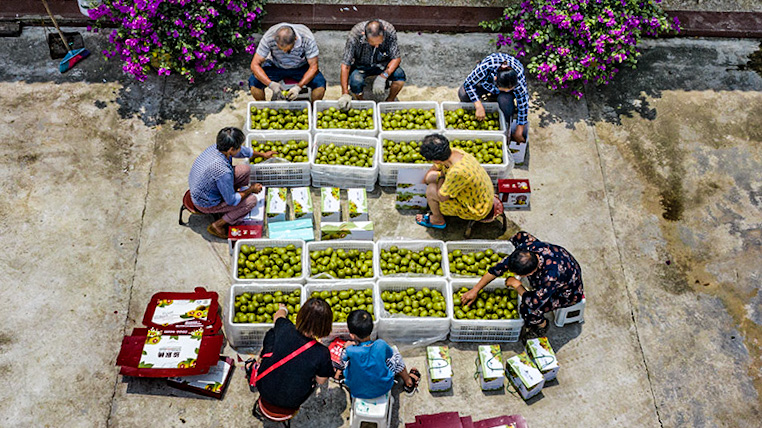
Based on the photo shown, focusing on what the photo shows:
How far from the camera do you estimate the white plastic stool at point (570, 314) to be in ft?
21.9

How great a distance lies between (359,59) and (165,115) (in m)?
2.77

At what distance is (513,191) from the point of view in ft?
24.9

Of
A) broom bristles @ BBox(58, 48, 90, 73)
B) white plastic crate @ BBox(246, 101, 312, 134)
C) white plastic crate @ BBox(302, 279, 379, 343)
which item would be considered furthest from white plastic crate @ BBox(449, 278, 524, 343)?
broom bristles @ BBox(58, 48, 90, 73)

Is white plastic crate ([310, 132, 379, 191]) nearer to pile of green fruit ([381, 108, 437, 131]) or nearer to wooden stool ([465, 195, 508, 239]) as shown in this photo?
pile of green fruit ([381, 108, 437, 131])

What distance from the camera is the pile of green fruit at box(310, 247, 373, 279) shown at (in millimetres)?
6750

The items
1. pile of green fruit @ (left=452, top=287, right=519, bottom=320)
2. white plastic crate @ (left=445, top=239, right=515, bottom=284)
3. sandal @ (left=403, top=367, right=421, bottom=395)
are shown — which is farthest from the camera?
white plastic crate @ (left=445, top=239, right=515, bottom=284)

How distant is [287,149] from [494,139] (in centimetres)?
262

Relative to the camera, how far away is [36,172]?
25.7 ft

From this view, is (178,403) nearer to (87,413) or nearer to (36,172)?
(87,413)

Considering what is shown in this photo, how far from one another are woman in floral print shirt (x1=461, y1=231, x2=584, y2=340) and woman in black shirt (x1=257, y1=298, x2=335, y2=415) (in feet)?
5.99

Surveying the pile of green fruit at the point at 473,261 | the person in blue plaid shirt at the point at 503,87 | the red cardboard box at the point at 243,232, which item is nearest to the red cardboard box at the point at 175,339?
the red cardboard box at the point at 243,232

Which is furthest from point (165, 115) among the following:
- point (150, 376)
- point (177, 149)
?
point (150, 376)

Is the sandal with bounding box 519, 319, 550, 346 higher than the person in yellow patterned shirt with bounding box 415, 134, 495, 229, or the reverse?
the person in yellow patterned shirt with bounding box 415, 134, 495, 229

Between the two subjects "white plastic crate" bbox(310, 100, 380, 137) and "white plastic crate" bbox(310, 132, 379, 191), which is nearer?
"white plastic crate" bbox(310, 132, 379, 191)
